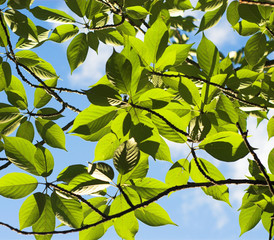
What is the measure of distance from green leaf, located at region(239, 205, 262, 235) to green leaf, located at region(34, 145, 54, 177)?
0.95 meters

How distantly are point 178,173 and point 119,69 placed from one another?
0.50 m

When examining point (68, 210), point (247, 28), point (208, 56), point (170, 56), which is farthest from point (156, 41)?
point (68, 210)

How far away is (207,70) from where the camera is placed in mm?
1360

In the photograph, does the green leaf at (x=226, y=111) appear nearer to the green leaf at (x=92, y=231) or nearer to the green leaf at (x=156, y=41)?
the green leaf at (x=156, y=41)

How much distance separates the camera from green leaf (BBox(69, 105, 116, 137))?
1247 mm

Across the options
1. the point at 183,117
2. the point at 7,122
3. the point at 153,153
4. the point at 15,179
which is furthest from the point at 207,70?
the point at 7,122

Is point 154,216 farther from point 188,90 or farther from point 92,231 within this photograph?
point 188,90

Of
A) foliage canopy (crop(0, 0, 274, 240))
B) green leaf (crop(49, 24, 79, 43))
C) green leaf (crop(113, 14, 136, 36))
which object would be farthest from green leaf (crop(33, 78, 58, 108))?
green leaf (crop(113, 14, 136, 36))

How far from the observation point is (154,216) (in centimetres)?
131

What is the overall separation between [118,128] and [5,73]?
0.75 m

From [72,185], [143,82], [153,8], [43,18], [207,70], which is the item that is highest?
[153,8]

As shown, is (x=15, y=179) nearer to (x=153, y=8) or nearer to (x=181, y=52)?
(x=181, y=52)

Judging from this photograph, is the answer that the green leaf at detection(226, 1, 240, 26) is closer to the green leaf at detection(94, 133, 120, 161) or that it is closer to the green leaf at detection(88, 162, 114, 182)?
the green leaf at detection(94, 133, 120, 161)

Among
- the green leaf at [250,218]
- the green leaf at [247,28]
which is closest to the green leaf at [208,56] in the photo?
the green leaf at [247,28]
